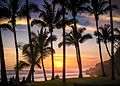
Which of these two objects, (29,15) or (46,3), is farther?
(46,3)

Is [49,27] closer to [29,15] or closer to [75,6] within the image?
[75,6]

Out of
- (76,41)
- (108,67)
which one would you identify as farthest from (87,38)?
(108,67)

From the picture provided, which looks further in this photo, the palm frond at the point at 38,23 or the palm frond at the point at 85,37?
the palm frond at the point at 85,37

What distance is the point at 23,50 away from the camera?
137 ft

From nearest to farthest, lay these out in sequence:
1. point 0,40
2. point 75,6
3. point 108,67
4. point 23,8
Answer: point 0,40 < point 23,8 < point 75,6 < point 108,67

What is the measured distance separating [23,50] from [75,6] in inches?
400

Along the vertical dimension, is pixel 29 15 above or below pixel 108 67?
above

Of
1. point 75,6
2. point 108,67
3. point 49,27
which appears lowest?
point 108,67

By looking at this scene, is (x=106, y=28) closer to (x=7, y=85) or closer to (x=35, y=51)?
(x=35, y=51)

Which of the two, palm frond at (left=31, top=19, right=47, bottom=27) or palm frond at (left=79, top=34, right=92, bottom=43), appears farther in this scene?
palm frond at (left=79, top=34, right=92, bottom=43)

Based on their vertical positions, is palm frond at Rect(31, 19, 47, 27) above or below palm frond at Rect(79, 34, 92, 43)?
above

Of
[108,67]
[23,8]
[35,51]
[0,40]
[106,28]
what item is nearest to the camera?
[0,40]

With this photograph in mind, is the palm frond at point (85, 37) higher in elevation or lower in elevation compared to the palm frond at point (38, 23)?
lower

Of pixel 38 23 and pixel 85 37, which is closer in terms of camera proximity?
pixel 38 23
